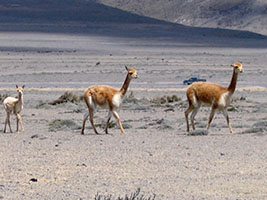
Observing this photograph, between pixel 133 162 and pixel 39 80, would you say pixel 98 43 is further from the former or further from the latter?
pixel 133 162

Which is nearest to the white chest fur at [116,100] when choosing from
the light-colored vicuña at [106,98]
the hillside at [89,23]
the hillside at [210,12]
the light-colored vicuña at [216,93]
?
the light-colored vicuña at [106,98]

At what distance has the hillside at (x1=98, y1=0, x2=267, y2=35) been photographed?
130125 millimetres

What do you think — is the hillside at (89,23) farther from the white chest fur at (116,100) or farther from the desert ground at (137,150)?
the white chest fur at (116,100)

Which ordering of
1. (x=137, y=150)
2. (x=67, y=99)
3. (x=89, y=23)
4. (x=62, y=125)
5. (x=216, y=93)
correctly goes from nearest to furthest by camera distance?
1. (x=137, y=150)
2. (x=216, y=93)
3. (x=62, y=125)
4. (x=67, y=99)
5. (x=89, y=23)

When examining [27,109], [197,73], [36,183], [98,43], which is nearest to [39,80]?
[197,73]

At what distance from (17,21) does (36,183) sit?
266 ft

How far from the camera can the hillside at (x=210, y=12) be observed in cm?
13012

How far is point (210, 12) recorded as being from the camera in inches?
5625

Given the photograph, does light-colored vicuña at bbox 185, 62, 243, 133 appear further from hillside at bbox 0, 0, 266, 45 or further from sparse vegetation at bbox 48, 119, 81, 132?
hillside at bbox 0, 0, 266, 45

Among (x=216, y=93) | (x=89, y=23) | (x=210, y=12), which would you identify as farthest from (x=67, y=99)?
(x=210, y=12)

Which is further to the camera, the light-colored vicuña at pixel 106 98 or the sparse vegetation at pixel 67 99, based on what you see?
the sparse vegetation at pixel 67 99

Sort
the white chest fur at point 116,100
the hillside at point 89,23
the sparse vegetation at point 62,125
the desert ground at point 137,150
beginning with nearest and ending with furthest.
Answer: the desert ground at point 137,150, the white chest fur at point 116,100, the sparse vegetation at point 62,125, the hillside at point 89,23

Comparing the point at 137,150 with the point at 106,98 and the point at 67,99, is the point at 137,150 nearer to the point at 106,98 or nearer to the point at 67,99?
the point at 106,98

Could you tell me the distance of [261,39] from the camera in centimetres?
8250
